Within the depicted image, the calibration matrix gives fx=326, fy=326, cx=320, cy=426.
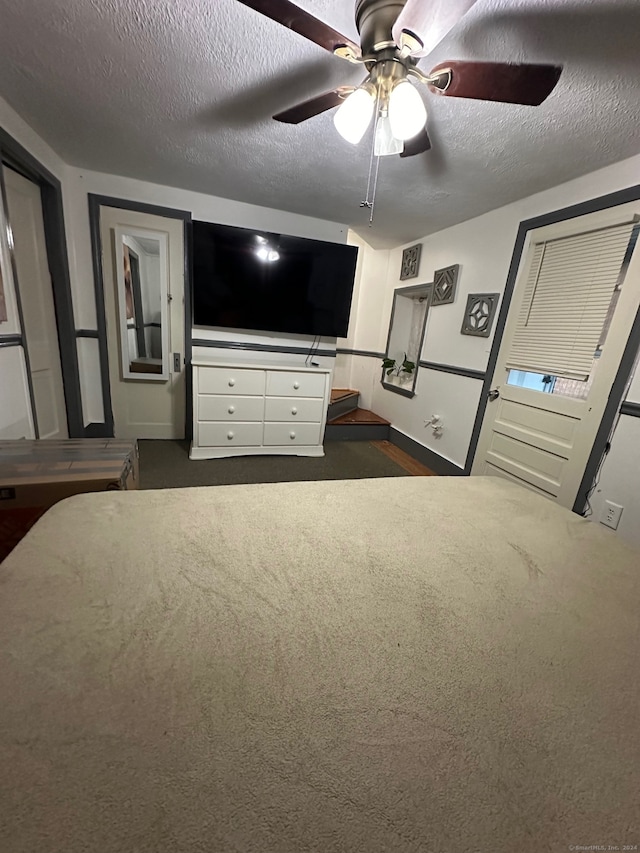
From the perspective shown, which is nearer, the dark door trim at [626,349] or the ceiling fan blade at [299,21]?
the ceiling fan blade at [299,21]

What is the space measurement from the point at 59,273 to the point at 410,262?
3217 millimetres

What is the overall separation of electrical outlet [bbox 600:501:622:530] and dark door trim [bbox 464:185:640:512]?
110 millimetres

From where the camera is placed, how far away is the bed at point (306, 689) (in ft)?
1.29

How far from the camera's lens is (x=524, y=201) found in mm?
2326

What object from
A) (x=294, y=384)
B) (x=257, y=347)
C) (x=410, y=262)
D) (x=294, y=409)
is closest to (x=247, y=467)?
(x=294, y=409)

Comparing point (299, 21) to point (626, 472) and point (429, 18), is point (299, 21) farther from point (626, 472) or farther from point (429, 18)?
point (626, 472)

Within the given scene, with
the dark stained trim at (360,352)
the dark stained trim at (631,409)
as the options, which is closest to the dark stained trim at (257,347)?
the dark stained trim at (360,352)

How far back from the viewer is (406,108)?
1147mm

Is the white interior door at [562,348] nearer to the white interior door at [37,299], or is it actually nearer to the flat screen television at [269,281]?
the flat screen television at [269,281]

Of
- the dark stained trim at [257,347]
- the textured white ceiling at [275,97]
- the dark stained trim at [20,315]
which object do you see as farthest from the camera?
the dark stained trim at [257,347]

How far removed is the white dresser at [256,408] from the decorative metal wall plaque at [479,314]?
1.28 m

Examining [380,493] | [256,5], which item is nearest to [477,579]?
[380,493]

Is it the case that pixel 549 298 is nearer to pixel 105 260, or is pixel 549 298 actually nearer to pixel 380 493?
pixel 380 493

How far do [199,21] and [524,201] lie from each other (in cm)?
221
